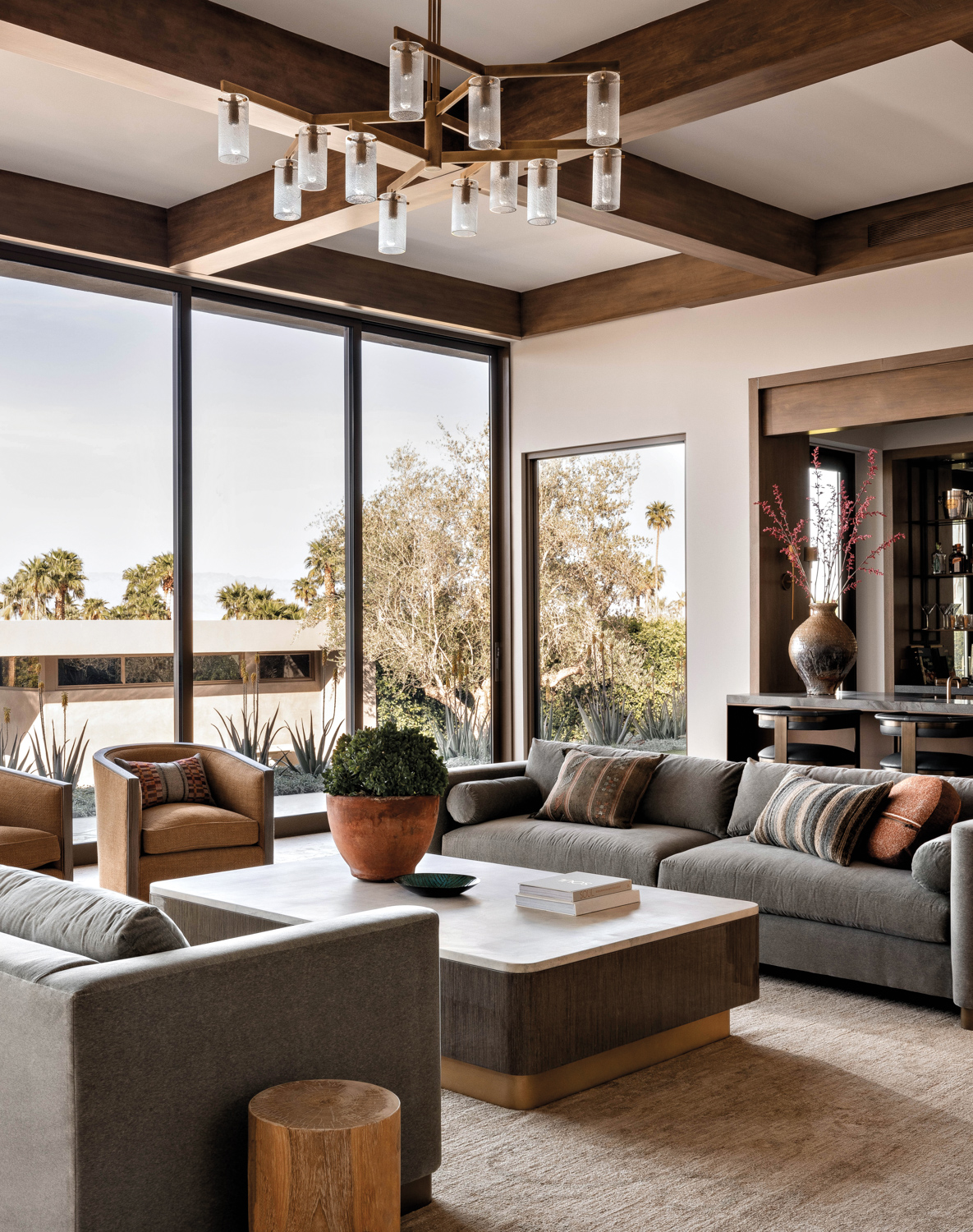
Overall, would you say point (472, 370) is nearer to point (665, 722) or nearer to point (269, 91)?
point (665, 722)

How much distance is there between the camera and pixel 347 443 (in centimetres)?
708

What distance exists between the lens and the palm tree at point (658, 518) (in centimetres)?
726

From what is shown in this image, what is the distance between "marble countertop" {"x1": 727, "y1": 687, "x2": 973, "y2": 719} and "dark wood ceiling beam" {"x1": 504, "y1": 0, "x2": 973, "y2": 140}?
2.86 meters

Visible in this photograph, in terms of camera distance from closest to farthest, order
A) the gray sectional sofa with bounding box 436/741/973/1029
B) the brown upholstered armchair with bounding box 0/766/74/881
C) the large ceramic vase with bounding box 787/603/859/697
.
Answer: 1. the gray sectional sofa with bounding box 436/741/973/1029
2. the brown upholstered armchair with bounding box 0/766/74/881
3. the large ceramic vase with bounding box 787/603/859/697

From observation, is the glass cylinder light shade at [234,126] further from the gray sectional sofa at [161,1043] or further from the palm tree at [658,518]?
the palm tree at [658,518]

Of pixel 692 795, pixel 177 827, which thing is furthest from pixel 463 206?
pixel 177 827

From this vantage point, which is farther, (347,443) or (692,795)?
(347,443)

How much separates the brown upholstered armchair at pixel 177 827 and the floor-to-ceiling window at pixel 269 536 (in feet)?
3.93

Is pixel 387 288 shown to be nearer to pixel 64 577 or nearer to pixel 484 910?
pixel 64 577

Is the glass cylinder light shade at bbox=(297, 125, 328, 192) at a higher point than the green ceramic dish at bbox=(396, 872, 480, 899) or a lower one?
higher

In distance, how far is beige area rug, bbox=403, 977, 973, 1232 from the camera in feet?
7.95

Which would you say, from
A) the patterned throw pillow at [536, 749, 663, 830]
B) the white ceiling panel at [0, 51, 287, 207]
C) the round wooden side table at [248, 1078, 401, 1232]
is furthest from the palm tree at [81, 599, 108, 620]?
the round wooden side table at [248, 1078, 401, 1232]

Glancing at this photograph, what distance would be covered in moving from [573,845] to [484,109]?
2.79 m

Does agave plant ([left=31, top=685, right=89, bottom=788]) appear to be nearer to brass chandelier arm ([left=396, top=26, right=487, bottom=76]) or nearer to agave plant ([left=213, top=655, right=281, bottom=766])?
agave plant ([left=213, top=655, right=281, bottom=766])
